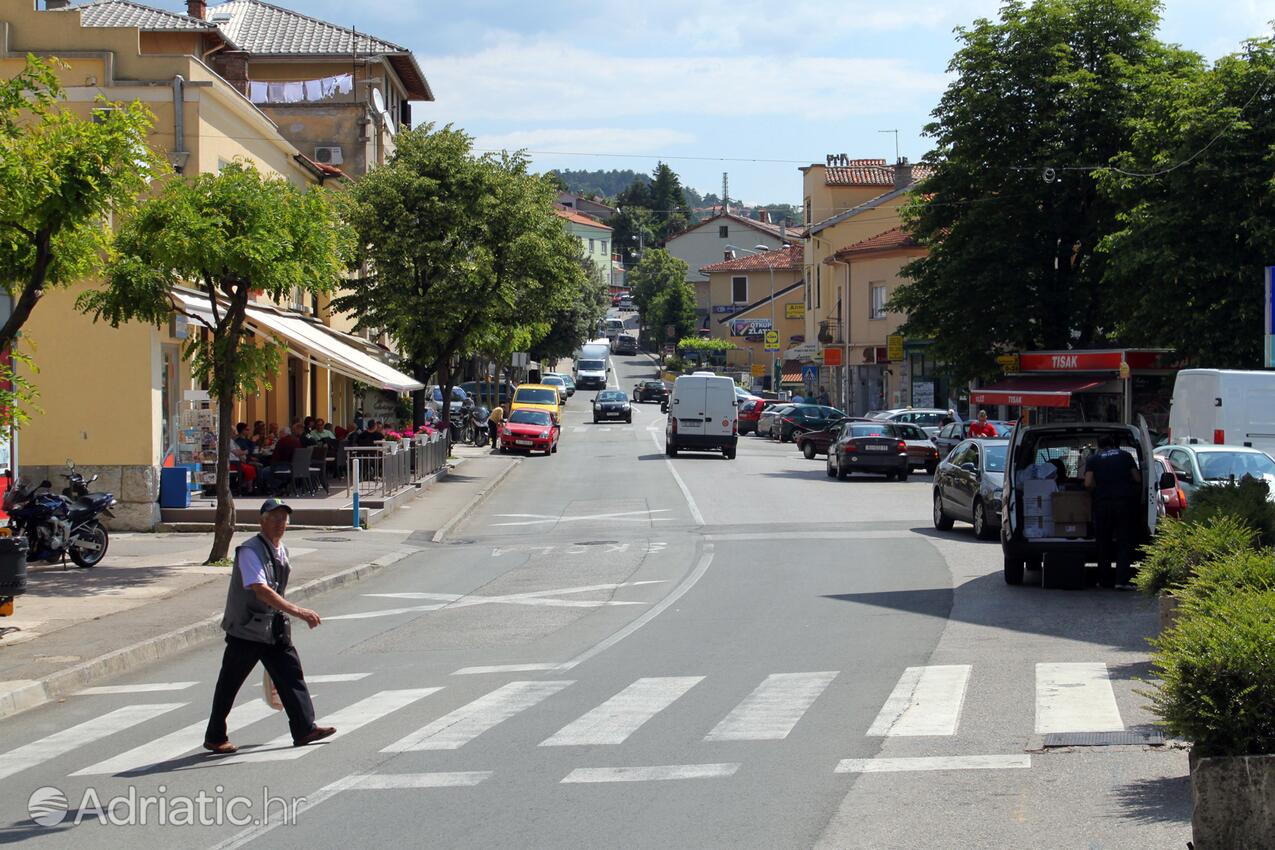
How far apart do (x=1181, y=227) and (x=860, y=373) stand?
3694 cm

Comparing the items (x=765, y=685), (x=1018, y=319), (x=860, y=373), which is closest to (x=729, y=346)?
(x=860, y=373)

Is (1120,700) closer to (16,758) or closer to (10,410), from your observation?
(16,758)

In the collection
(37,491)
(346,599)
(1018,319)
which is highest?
(1018,319)

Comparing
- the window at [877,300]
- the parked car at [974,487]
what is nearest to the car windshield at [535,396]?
the window at [877,300]

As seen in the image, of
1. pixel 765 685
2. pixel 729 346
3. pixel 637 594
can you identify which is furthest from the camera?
pixel 729 346

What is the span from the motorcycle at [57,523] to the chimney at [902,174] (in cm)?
5633

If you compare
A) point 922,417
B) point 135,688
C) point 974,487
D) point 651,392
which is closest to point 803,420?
point 922,417

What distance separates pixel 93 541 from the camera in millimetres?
18141

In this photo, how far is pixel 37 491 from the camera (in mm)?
18125

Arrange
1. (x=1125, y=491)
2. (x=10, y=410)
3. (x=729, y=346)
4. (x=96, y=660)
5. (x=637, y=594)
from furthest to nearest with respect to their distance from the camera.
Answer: (x=729, y=346) < (x=637, y=594) < (x=1125, y=491) < (x=10, y=410) < (x=96, y=660)

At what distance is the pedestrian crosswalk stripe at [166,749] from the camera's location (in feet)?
27.3

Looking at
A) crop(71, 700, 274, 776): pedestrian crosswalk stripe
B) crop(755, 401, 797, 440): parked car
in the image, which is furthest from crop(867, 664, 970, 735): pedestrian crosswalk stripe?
crop(755, 401, 797, 440): parked car

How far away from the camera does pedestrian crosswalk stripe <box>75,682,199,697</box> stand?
1125 cm

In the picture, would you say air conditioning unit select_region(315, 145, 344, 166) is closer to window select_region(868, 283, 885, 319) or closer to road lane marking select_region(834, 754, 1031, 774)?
window select_region(868, 283, 885, 319)
